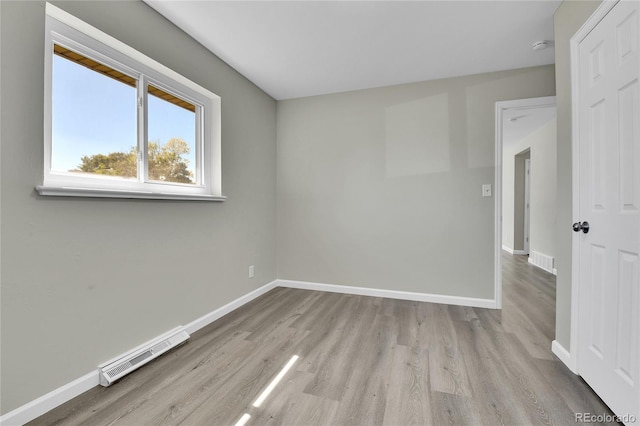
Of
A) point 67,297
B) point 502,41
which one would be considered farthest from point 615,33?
point 67,297

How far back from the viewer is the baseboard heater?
1614 mm

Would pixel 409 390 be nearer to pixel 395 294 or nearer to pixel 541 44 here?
pixel 395 294

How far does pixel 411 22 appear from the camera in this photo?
2.07m

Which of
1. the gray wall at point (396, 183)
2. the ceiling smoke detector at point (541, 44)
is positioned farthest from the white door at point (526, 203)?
the ceiling smoke detector at point (541, 44)

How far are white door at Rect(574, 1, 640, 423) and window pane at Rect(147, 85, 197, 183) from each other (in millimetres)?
2839

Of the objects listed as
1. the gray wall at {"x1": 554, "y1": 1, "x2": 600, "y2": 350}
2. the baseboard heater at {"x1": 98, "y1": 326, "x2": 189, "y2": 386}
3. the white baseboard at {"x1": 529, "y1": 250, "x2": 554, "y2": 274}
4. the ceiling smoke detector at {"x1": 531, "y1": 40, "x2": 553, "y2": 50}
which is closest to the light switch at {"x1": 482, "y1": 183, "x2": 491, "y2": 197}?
the gray wall at {"x1": 554, "y1": 1, "x2": 600, "y2": 350}

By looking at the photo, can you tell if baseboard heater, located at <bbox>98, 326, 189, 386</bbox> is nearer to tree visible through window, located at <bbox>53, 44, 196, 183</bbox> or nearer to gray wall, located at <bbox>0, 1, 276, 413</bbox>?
gray wall, located at <bbox>0, 1, 276, 413</bbox>

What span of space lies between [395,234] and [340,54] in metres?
1.96

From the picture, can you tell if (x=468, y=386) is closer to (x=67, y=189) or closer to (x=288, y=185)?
(x=67, y=189)

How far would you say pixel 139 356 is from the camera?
5.90 ft

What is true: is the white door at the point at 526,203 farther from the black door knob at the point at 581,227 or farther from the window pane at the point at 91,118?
the window pane at the point at 91,118

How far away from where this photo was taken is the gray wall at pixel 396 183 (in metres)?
2.86

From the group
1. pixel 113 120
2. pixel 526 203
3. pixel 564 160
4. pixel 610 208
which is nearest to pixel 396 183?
pixel 564 160

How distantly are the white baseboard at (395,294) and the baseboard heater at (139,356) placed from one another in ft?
5.33
